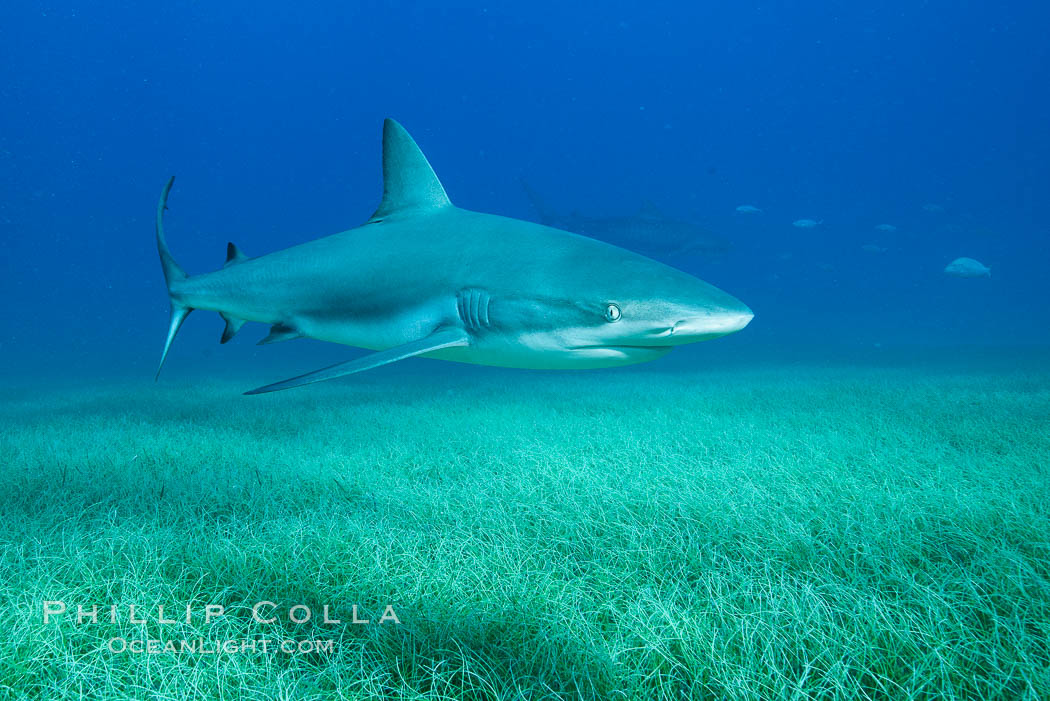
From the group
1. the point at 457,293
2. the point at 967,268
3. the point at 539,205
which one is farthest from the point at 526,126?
the point at 457,293

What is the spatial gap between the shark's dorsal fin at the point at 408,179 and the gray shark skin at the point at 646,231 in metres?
20.7

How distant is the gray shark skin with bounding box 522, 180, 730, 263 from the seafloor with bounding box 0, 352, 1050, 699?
20.7 metres

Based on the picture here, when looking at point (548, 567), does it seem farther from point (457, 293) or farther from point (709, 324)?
point (457, 293)

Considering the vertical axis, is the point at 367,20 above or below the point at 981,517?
above

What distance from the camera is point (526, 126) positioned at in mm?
140250

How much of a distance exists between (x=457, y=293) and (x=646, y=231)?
23654 millimetres

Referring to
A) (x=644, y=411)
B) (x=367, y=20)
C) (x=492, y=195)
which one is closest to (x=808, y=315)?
(x=644, y=411)

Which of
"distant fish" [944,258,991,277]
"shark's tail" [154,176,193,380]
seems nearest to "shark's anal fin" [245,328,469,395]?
"shark's tail" [154,176,193,380]

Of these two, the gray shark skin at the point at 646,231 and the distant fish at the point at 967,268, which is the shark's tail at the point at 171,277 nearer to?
the distant fish at the point at 967,268

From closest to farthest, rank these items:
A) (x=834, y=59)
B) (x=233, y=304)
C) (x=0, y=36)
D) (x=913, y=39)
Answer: (x=233, y=304) < (x=0, y=36) < (x=913, y=39) < (x=834, y=59)

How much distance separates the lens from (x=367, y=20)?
374ft

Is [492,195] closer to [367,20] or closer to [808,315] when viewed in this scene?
[367,20]

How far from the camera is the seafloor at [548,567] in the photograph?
1577mm

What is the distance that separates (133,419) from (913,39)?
500 ft
